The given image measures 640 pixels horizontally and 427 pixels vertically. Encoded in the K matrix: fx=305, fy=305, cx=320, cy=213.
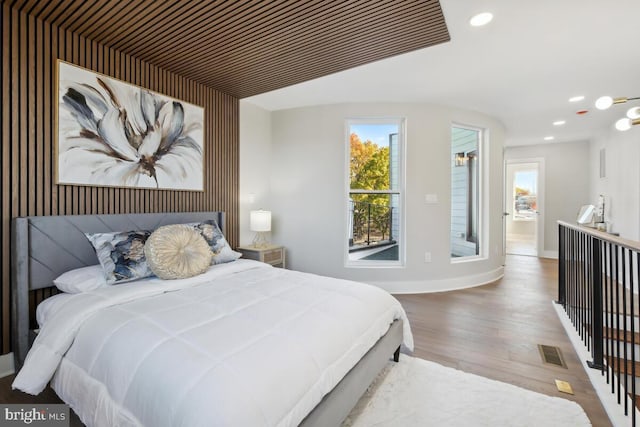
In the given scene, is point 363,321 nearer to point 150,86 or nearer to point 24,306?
point 24,306

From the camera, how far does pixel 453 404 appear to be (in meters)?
1.79

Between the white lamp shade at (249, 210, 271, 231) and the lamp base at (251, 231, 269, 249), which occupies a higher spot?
the white lamp shade at (249, 210, 271, 231)

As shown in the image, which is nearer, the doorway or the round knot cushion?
the round knot cushion

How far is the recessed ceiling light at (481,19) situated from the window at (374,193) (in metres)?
1.98

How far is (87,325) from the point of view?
158 cm

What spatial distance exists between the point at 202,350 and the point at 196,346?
0.16ft

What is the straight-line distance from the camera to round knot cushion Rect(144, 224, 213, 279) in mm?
2207

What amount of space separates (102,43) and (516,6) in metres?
3.15

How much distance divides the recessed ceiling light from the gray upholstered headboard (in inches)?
126

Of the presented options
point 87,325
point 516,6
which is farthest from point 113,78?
point 516,6

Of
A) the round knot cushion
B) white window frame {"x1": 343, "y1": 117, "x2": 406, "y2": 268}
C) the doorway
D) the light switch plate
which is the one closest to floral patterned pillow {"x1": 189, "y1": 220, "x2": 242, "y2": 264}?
the round knot cushion

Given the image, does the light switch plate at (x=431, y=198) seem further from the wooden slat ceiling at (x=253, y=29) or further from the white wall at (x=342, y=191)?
the wooden slat ceiling at (x=253, y=29)

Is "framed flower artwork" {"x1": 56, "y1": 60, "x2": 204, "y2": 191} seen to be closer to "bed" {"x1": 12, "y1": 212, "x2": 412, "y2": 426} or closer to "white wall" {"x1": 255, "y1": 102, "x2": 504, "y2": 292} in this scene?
"bed" {"x1": 12, "y1": 212, "x2": 412, "y2": 426}

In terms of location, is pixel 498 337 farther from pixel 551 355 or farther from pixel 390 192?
pixel 390 192
